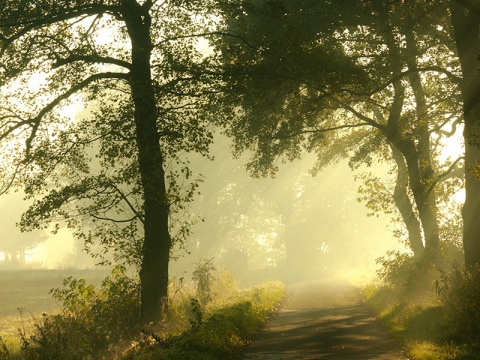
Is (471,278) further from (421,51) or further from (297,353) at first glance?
(421,51)

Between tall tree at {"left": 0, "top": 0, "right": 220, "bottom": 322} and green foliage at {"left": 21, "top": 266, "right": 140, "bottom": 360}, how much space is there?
57 cm

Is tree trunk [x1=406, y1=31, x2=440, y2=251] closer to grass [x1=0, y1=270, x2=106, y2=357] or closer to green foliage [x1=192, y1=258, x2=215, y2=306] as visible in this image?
green foliage [x1=192, y1=258, x2=215, y2=306]

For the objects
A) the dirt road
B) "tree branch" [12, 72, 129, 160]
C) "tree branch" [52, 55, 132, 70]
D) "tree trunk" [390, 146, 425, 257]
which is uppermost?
"tree branch" [52, 55, 132, 70]

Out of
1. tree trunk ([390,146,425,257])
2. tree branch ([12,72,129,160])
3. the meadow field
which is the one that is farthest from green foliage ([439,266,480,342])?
the meadow field

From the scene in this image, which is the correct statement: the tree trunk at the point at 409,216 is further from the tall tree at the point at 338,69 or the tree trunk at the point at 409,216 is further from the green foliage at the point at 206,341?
the green foliage at the point at 206,341

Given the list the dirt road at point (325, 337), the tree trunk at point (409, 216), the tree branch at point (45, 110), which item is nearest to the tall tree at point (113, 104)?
the tree branch at point (45, 110)

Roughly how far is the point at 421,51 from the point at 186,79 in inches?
352

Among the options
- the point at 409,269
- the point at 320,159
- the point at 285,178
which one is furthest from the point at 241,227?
the point at 409,269

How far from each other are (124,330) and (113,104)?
622 cm

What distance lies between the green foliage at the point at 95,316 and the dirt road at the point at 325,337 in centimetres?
376

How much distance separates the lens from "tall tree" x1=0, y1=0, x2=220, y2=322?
49.9ft

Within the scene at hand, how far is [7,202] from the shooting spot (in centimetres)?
10606

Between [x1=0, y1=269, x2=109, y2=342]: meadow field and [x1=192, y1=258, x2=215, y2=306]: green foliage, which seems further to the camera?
[x1=0, y1=269, x2=109, y2=342]: meadow field

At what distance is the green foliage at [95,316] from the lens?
555 inches
